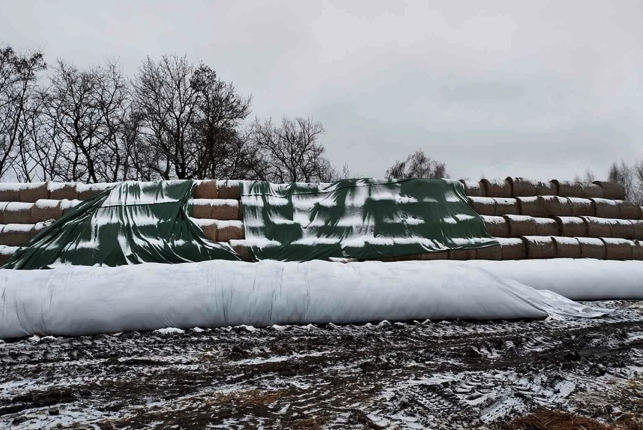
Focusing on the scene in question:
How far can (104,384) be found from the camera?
3260 mm

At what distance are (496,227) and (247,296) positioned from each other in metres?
5.26

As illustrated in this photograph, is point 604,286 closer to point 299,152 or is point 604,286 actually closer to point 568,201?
point 568,201

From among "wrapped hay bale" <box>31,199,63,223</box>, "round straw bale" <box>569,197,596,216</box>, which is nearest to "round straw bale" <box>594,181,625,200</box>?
"round straw bale" <box>569,197,596,216</box>

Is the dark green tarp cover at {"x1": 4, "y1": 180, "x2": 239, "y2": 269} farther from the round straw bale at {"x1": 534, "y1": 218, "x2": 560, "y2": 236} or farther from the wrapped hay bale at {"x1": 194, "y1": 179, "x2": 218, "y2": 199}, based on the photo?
the round straw bale at {"x1": 534, "y1": 218, "x2": 560, "y2": 236}

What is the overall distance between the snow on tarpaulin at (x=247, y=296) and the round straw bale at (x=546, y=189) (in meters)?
3.75

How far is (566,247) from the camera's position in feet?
29.1

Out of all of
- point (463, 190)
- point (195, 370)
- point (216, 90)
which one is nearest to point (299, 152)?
point (216, 90)

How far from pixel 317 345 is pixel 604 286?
221 inches

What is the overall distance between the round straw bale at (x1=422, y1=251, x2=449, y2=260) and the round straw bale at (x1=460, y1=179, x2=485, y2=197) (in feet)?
4.93

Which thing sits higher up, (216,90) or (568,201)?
(216,90)

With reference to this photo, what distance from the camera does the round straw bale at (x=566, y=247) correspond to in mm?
8828

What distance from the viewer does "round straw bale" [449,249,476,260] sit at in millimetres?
8422

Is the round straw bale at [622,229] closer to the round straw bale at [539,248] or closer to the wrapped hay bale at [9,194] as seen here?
the round straw bale at [539,248]

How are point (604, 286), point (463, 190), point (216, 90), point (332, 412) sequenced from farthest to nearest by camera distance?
1. point (216, 90)
2. point (463, 190)
3. point (604, 286)
4. point (332, 412)
